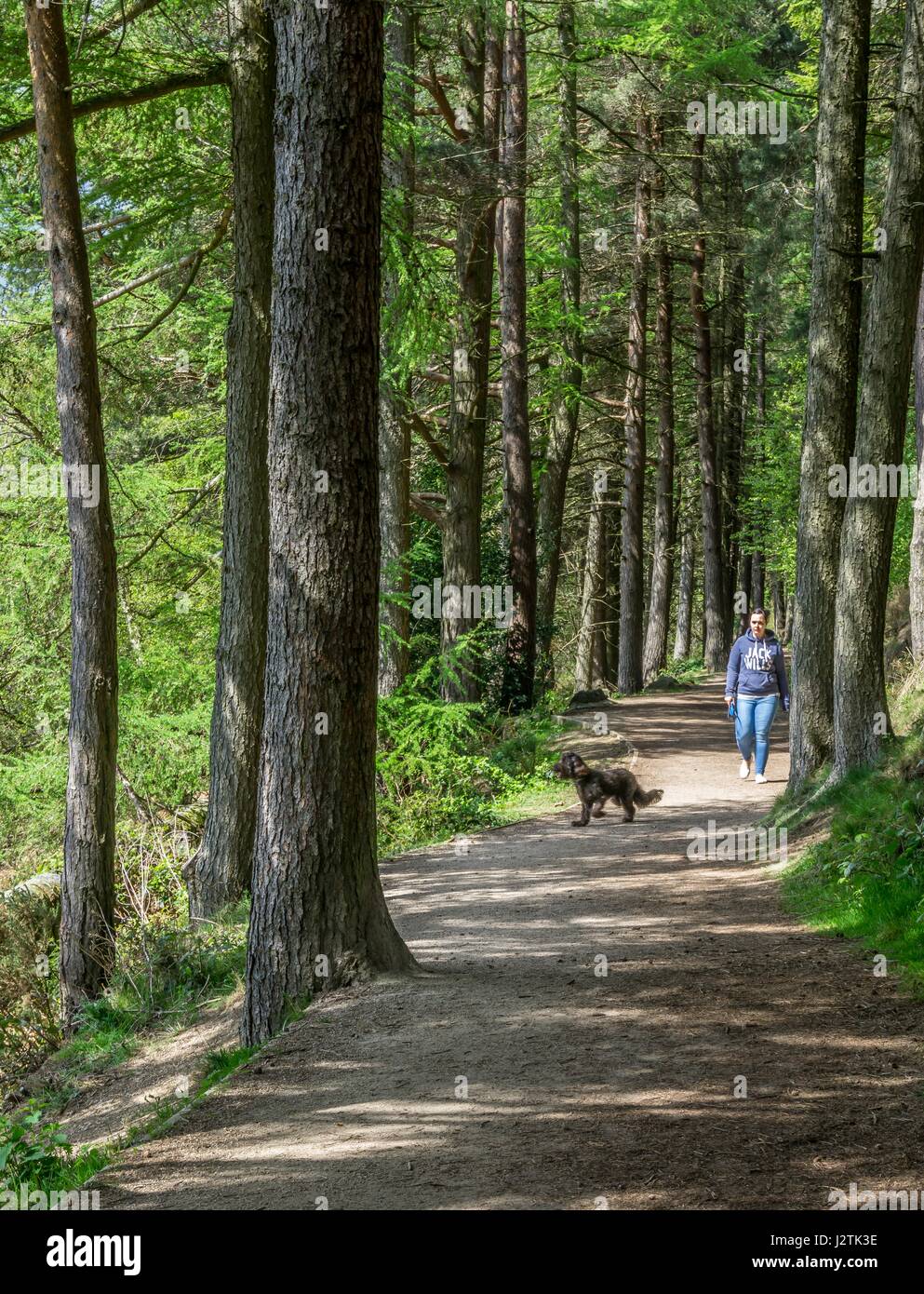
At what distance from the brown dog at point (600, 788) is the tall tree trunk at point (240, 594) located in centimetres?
393

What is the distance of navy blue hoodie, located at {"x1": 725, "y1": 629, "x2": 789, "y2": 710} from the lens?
584 inches

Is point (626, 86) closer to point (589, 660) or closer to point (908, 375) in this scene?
point (589, 660)

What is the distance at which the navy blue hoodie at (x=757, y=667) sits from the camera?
14.8 m

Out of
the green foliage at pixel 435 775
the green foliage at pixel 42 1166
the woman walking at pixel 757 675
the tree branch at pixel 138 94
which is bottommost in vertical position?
the green foliage at pixel 42 1166

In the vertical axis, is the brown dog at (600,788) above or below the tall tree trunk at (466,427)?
below

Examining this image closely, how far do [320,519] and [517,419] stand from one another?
1568 cm

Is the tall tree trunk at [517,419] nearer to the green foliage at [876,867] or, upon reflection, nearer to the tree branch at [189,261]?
the tree branch at [189,261]

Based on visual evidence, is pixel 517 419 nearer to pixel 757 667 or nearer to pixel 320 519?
pixel 757 667

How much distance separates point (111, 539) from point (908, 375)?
7.18 metres

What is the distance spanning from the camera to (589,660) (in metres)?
34.9

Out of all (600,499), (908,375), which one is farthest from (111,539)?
(600,499)

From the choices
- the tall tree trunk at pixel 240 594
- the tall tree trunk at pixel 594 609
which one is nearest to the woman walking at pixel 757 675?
the tall tree trunk at pixel 240 594

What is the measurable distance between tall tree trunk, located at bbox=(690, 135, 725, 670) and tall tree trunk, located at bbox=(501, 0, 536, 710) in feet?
28.2

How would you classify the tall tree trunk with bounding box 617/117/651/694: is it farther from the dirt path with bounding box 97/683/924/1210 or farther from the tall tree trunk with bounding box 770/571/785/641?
the tall tree trunk with bounding box 770/571/785/641
